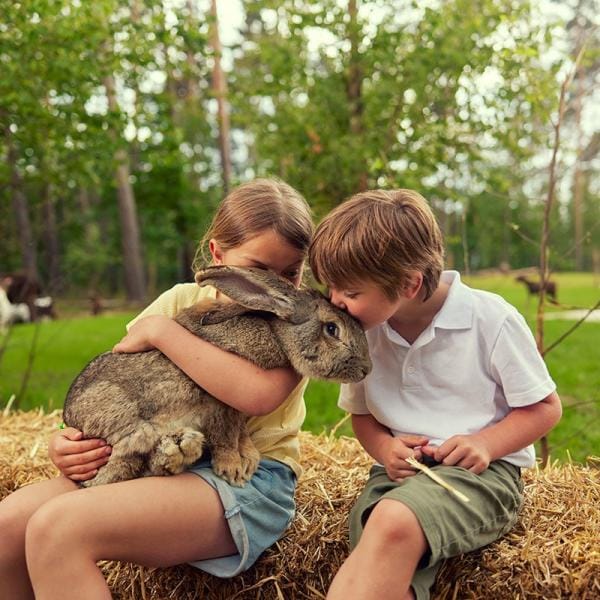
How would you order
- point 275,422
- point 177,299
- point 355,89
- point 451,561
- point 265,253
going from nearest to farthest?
1. point 451,561
2. point 265,253
3. point 275,422
4. point 177,299
5. point 355,89

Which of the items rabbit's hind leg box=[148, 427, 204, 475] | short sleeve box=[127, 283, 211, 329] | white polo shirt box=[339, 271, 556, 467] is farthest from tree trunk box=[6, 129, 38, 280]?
white polo shirt box=[339, 271, 556, 467]

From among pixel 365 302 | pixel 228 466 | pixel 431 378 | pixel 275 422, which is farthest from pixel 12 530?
pixel 431 378

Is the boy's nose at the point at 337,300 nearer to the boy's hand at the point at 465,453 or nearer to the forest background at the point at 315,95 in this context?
the boy's hand at the point at 465,453

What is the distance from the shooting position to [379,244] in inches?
103

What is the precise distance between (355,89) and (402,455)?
7.71 metres

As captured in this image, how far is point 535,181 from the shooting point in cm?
3756

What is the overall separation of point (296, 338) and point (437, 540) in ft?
2.67

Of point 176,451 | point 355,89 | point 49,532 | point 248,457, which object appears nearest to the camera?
point 49,532

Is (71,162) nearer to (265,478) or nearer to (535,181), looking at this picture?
(265,478)

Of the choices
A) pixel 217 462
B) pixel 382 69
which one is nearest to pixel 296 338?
pixel 217 462

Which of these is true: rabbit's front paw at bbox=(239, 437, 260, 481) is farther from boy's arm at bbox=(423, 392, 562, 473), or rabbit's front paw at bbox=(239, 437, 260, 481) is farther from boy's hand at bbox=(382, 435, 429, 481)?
boy's arm at bbox=(423, 392, 562, 473)

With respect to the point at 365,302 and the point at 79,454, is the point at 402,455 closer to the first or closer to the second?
the point at 365,302

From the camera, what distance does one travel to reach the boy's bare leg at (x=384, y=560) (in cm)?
228

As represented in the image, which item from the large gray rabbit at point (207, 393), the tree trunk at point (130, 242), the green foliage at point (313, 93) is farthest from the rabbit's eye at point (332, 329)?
the tree trunk at point (130, 242)
